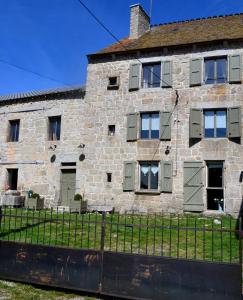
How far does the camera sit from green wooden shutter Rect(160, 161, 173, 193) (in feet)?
54.7

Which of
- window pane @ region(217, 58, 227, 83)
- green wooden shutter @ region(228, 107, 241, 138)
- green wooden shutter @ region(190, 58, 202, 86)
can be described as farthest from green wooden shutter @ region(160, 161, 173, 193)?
window pane @ region(217, 58, 227, 83)

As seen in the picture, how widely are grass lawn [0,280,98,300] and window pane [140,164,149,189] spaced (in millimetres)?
10828

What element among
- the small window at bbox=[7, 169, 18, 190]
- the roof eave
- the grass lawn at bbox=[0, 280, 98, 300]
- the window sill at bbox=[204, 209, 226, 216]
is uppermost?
the roof eave

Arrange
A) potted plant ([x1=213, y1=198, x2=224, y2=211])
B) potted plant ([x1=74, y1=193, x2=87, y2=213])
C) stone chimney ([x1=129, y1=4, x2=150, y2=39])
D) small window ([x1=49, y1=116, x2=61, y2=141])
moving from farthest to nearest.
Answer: stone chimney ([x1=129, y1=4, x2=150, y2=39]) → small window ([x1=49, y1=116, x2=61, y2=141]) → potted plant ([x1=74, y1=193, x2=87, y2=213]) → potted plant ([x1=213, y1=198, x2=224, y2=211])

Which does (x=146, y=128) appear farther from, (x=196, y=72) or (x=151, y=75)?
(x=196, y=72)

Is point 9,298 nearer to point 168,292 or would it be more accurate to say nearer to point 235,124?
point 168,292

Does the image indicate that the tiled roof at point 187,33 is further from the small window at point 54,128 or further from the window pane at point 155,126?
the small window at point 54,128

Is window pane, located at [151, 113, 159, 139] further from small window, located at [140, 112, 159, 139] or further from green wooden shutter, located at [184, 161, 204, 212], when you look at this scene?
green wooden shutter, located at [184, 161, 204, 212]

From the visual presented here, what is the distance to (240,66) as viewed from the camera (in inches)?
637

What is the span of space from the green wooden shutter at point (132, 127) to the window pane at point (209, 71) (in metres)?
3.68

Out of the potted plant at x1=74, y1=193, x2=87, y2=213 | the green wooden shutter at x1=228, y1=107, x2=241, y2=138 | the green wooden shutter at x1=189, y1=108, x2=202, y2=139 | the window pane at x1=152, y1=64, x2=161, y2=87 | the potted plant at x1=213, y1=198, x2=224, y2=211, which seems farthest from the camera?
the window pane at x1=152, y1=64, x2=161, y2=87

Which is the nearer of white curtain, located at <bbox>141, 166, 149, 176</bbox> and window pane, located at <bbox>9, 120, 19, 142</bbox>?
white curtain, located at <bbox>141, 166, 149, 176</bbox>

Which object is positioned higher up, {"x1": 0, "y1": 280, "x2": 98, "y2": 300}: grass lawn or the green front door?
the green front door

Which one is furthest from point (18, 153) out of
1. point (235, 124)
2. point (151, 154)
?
point (235, 124)
